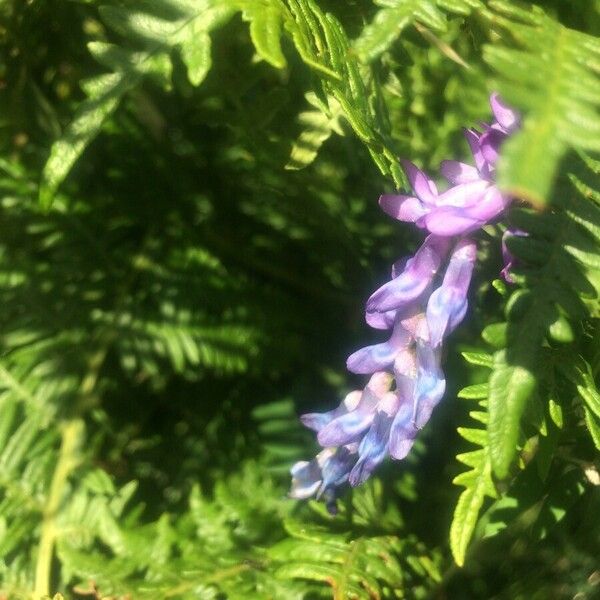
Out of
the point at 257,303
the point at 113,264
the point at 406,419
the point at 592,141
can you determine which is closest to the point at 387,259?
the point at 257,303

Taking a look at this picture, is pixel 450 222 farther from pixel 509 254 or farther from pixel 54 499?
pixel 54 499

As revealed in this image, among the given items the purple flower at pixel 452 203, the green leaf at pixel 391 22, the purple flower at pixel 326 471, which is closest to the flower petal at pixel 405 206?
the purple flower at pixel 452 203

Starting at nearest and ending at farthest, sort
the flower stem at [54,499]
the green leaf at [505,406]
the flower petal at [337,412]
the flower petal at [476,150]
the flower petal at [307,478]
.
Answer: the green leaf at [505,406], the flower petal at [476,150], the flower petal at [337,412], the flower petal at [307,478], the flower stem at [54,499]

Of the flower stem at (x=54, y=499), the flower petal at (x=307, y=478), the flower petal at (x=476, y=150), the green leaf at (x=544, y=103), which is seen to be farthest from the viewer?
the flower stem at (x=54, y=499)

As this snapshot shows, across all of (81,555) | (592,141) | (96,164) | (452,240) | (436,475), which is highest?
(592,141)

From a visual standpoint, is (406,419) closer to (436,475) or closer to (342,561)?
(342,561)

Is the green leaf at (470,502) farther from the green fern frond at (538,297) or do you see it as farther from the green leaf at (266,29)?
the green leaf at (266,29)
